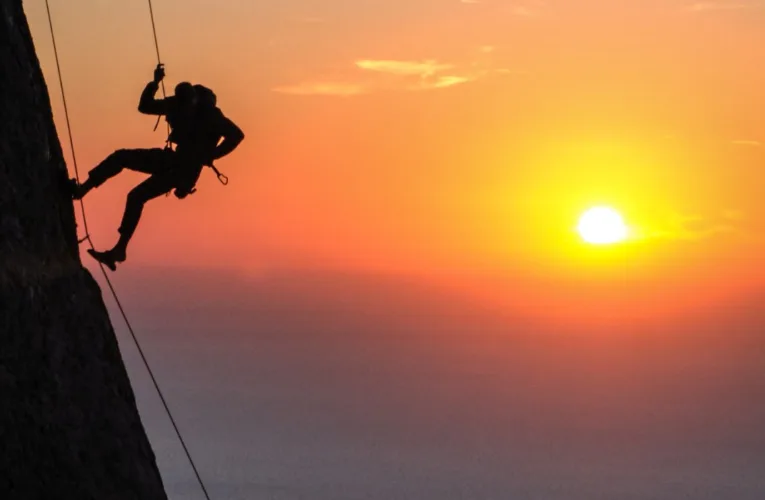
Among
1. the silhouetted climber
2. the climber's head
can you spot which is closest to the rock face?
the silhouetted climber

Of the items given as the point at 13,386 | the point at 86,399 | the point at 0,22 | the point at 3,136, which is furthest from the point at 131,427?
the point at 0,22

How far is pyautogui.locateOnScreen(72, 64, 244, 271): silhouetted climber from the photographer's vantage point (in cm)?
A: 1889

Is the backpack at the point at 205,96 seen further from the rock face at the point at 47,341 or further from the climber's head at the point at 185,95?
the rock face at the point at 47,341

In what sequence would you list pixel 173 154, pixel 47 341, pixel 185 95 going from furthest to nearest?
1. pixel 173 154
2. pixel 185 95
3. pixel 47 341

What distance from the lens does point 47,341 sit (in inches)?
677

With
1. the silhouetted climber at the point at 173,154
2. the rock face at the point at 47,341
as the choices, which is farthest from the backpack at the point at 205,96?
the rock face at the point at 47,341

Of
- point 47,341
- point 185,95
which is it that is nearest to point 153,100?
point 185,95

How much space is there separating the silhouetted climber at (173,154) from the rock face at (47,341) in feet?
2.26

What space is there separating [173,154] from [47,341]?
3.54 m

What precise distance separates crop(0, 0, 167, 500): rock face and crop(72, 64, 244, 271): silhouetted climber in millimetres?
687

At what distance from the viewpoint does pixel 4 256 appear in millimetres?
16562

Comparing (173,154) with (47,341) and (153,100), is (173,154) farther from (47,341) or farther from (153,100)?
(47,341)

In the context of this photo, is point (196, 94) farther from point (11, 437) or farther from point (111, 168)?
point (11, 437)

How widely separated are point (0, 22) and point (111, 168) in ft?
8.25
